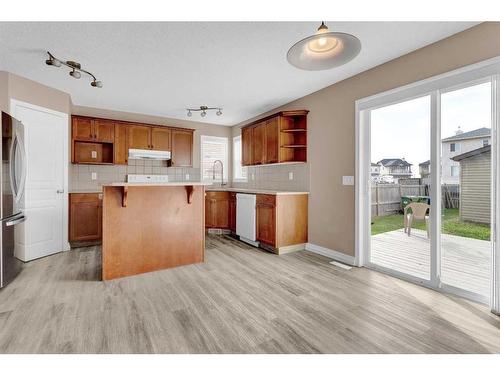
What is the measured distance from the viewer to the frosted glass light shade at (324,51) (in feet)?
4.86

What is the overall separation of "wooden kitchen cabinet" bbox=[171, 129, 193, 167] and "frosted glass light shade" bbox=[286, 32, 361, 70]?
3921 millimetres

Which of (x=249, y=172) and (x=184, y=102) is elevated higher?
(x=184, y=102)

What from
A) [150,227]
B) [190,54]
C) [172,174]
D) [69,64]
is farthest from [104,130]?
[190,54]

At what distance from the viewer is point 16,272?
2.86 m

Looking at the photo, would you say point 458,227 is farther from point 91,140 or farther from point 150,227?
point 91,140

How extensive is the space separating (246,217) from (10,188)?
3100mm

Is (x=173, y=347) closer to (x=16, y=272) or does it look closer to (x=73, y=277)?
(x=73, y=277)

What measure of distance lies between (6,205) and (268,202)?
3.11 meters

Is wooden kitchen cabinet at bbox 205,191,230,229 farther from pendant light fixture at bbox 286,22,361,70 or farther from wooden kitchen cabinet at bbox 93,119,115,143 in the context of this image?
pendant light fixture at bbox 286,22,361,70

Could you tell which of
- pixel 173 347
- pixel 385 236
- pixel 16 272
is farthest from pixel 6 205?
pixel 385 236

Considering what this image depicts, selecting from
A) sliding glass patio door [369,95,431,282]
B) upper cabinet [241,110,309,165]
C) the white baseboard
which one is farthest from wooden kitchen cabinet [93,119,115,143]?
sliding glass patio door [369,95,431,282]

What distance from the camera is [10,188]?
2.67 meters

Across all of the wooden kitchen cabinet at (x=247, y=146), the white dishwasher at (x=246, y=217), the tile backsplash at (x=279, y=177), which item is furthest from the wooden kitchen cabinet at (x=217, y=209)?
the wooden kitchen cabinet at (x=247, y=146)

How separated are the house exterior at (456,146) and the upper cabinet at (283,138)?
1.90 m
